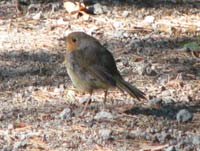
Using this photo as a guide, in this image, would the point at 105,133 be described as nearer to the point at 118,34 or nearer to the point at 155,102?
the point at 155,102

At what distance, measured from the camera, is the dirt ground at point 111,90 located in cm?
640

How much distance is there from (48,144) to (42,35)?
284cm

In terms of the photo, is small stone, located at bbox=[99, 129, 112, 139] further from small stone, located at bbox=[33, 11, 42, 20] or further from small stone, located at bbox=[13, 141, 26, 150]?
small stone, located at bbox=[33, 11, 42, 20]

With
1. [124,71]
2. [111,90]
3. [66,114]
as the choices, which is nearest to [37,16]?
[124,71]

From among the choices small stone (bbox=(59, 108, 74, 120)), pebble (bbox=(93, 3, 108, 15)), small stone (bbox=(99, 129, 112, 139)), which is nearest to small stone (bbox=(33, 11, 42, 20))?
pebble (bbox=(93, 3, 108, 15))

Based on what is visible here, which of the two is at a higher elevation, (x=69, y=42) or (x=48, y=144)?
(x=69, y=42)

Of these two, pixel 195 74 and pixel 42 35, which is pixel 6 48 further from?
pixel 195 74

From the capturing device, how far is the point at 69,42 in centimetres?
728

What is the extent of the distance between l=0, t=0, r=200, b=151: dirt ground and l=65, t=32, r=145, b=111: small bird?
0.21 metres

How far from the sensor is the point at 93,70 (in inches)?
276

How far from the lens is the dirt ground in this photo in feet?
21.0

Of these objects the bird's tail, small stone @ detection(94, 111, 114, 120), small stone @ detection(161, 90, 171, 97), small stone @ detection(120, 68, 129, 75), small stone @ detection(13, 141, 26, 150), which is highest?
small stone @ detection(120, 68, 129, 75)

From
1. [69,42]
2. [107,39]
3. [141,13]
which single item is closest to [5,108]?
[69,42]

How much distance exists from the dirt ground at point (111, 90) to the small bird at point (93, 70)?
0.21m
